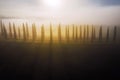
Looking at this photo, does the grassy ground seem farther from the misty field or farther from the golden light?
the golden light

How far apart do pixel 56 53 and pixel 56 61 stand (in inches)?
4.1

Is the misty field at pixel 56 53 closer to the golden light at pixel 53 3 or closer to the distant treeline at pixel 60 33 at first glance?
the distant treeline at pixel 60 33

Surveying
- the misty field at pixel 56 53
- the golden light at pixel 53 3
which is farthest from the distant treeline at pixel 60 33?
the golden light at pixel 53 3

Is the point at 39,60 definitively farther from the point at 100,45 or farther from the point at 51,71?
the point at 100,45

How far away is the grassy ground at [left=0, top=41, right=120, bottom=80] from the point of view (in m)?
1.96

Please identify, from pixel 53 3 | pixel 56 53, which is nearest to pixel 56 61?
pixel 56 53

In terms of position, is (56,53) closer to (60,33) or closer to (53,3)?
(60,33)

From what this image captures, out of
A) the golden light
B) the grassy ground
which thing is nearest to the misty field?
the grassy ground

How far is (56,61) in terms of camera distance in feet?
6.66

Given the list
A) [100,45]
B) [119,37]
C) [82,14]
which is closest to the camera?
[82,14]

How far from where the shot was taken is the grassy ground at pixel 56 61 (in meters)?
1.96

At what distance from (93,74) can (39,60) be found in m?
0.51

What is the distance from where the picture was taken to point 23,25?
6.37 feet

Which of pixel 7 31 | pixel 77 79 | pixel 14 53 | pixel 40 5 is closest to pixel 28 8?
pixel 40 5
